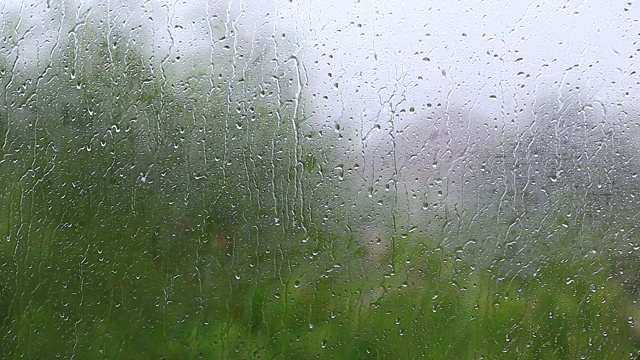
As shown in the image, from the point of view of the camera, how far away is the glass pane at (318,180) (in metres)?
0.99

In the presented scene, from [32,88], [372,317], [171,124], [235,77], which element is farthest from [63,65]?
[372,317]

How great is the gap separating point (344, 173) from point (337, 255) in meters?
0.18

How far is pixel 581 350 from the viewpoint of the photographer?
0.99 m

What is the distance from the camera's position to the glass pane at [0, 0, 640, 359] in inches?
38.8

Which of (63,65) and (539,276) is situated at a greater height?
(63,65)

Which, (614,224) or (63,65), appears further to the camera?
(63,65)

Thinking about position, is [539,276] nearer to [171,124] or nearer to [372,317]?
[372,317]

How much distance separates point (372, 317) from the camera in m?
1.00

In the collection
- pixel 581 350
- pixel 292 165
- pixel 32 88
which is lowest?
pixel 581 350

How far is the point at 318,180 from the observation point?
3.35 feet

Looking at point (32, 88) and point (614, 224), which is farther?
point (32, 88)

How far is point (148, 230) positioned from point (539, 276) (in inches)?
34.6

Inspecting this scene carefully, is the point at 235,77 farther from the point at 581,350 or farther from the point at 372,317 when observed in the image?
the point at 581,350

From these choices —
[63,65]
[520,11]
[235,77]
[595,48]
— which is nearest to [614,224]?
[595,48]
